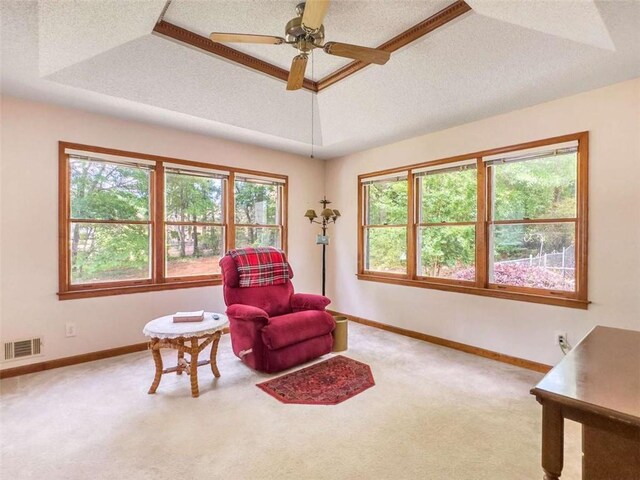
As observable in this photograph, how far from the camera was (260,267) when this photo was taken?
11.6ft

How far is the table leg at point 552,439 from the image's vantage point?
0.97 metres

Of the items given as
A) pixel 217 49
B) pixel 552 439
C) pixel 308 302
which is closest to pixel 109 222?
pixel 217 49

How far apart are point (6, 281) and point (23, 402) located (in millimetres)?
1146

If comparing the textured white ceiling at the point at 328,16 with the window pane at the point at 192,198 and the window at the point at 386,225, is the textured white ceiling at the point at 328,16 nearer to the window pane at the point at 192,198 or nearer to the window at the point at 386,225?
the window pane at the point at 192,198

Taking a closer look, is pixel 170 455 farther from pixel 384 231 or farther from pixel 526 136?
pixel 526 136

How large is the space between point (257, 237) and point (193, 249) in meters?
0.93

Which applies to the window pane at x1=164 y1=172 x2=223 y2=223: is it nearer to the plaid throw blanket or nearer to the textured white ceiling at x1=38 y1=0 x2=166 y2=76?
the plaid throw blanket

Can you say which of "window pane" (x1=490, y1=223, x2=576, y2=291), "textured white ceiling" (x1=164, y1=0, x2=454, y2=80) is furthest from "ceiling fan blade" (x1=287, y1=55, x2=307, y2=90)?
"window pane" (x1=490, y1=223, x2=576, y2=291)

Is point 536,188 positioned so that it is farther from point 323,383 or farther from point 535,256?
point 323,383

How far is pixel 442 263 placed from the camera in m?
3.98

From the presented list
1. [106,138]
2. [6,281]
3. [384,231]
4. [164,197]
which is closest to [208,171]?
[164,197]

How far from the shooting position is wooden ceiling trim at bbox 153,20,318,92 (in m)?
2.49

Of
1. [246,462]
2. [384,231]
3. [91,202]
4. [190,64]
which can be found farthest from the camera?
[384,231]

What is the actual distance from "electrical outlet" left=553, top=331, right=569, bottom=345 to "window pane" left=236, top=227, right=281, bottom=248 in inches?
137
